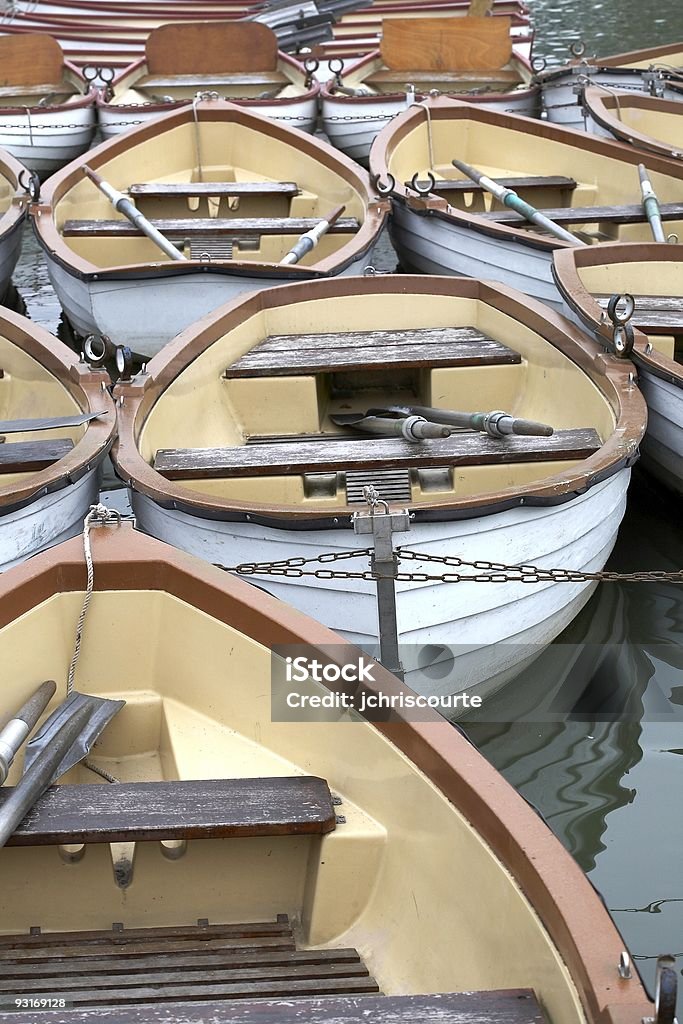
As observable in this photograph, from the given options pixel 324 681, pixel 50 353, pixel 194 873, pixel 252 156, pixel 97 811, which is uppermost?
pixel 252 156

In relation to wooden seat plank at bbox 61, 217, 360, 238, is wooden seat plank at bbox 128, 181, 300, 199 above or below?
above

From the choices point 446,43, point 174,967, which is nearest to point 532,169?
point 446,43

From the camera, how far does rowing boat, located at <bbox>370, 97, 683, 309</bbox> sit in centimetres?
711

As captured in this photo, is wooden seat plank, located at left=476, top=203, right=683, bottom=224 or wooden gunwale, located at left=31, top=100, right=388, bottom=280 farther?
wooden seat plank, located at left=476, top=203, right=683, bottom=224

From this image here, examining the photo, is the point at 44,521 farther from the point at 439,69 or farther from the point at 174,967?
the point at 439,69

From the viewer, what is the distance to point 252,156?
8.89 m

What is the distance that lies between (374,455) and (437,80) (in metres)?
7.84

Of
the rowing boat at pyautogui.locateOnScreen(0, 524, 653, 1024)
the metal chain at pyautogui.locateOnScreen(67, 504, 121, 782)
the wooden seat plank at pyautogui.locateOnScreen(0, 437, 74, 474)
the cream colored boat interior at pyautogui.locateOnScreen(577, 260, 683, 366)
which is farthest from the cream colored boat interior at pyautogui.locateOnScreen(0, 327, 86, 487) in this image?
the cream colored boat interior at pyautogui.locateOnScreen(577, 260, 683, 366)

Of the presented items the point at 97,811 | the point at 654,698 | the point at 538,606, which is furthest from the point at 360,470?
the point at 97,811

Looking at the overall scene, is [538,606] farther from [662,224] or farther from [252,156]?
[252,156]

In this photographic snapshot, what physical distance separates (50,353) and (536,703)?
2679mm

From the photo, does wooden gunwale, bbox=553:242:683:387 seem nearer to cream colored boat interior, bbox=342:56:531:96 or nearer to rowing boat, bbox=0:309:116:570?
rowing boat, bbox=0:309:116:570

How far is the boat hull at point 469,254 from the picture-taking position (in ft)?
22.8

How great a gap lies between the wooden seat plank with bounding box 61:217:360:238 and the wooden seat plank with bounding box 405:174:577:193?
1019 mm
